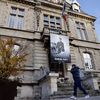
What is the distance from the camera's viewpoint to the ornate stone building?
46.8 feet

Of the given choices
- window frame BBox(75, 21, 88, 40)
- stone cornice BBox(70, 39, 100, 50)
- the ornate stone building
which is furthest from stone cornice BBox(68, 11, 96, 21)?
stone cornice BBox(70, 39, 100, 50)

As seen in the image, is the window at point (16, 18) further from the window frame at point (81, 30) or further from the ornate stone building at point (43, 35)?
the window frame at point (81, 30)

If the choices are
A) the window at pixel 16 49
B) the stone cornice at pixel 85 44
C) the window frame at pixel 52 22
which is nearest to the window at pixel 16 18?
the window at pixel 16 49

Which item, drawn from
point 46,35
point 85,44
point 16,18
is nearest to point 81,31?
point 85,44

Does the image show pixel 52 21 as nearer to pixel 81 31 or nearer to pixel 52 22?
pixel 52 22

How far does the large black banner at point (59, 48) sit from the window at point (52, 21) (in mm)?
3033

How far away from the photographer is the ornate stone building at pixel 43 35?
46.8ft

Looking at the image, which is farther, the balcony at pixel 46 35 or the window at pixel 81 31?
the window at pixel 81 31

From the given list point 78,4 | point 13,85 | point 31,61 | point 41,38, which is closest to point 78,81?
point 13,85

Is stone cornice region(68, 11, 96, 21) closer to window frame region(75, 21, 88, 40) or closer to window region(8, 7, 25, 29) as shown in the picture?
window frame region(75, 21, 88, 40)

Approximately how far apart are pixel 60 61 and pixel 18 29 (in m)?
5.66

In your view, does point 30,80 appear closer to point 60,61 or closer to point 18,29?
point 60,61

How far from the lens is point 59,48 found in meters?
16.1

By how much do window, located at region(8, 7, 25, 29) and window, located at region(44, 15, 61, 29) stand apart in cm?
298
